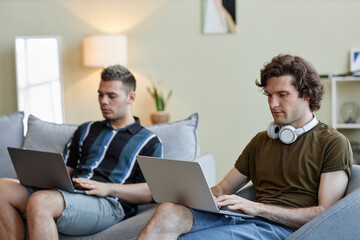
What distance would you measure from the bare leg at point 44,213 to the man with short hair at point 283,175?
0.53 metres

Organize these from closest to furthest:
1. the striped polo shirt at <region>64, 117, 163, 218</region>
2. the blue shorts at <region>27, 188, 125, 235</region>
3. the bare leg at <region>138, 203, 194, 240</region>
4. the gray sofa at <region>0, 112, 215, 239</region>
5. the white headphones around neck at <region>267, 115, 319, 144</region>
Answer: the bare leg at <region>138, 203, 194, 240</region> → the white headphones around neck at <region>267, 115, 319, 144</region> → the blue shorts at <region>27, 188, 125, 235</region> → the gray sofa at <region>0, 112, 215, 239</region> → the striped polo shirt at <region>64, 117, 163, 218</region>

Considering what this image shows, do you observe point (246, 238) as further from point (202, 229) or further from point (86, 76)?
point (86, 76)

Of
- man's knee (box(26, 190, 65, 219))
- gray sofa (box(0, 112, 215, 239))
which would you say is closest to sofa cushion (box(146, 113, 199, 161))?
gray sofa (box(0, 112, 215, 239))

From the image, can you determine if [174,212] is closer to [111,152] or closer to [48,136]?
[111,152]

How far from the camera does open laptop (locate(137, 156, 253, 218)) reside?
2012 millimetres

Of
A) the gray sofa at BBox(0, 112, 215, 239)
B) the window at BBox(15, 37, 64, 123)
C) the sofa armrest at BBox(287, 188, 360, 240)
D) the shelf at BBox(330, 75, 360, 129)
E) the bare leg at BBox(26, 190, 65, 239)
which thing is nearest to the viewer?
the sofa armrest at BBox(287, 188, 360, 240)

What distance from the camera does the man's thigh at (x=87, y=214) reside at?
252cm

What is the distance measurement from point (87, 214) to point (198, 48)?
97.6 inches

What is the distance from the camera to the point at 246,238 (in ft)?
6.90

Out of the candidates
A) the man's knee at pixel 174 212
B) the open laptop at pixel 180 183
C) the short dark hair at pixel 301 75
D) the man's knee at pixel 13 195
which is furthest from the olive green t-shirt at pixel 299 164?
the man's knee at pixel 13 195

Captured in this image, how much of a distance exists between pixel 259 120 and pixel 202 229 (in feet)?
8.61

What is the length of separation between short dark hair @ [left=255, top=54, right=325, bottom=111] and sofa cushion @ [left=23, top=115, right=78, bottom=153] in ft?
4.49

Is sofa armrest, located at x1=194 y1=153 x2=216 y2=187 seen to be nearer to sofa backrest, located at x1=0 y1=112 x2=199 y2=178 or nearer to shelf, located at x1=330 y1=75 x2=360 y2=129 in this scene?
sofa backrest, located at x1=0 y1=112 x2=199 y2=178

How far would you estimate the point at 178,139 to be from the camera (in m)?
3.03
